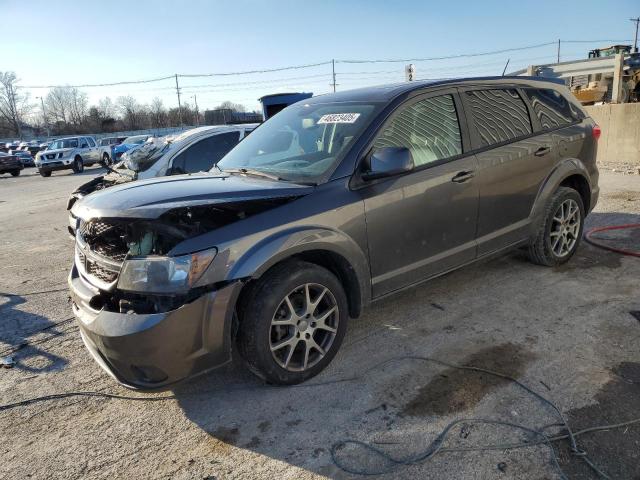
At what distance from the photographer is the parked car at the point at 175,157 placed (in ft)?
23.3

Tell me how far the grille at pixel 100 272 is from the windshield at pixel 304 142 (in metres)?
1.29

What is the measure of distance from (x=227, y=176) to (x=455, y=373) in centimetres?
214

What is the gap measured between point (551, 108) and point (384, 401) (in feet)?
11.7

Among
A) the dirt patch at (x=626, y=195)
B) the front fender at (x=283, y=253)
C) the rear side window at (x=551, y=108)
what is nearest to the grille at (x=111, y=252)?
the front fender at (x=283, y=253)

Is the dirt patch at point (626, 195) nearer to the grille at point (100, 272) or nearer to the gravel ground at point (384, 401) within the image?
the gravel ground at point (384, 401)

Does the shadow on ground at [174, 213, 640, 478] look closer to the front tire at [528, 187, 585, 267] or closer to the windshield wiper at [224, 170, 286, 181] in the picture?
the windshield wiper at [224, 170, 286, 181]

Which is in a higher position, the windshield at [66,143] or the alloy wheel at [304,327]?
the windshield at [66,143]

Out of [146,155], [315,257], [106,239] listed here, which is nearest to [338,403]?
[315,257]

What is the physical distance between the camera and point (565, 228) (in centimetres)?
500

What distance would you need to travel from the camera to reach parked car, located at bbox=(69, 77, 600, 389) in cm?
269

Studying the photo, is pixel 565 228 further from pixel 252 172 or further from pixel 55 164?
pixel 55 164

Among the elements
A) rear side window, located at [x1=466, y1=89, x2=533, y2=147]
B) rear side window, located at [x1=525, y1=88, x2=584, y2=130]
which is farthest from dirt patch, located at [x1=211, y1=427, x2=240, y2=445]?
rear side window, located at [x1=525, y1=88, x2=584, y2=130]

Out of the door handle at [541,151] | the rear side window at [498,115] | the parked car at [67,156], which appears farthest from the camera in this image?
the parked car at [67,156]

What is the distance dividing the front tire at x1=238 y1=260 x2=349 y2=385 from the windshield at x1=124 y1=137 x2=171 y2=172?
16.4ft
